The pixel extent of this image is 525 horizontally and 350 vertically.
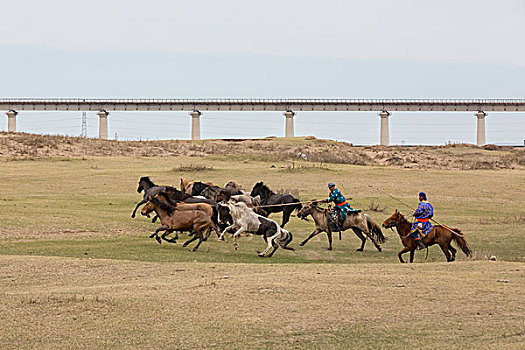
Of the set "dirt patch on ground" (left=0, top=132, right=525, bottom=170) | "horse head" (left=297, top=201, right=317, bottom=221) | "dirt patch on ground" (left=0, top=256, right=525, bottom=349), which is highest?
"dirt patch on ground" (left=0, top=132, right=525, bottom=170)

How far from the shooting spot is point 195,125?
9794 cm

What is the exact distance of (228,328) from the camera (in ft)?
31.6

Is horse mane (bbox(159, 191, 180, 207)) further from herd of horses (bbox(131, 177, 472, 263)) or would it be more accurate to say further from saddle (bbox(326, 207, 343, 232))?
saddle (bbox(326, 207, 343, 232))

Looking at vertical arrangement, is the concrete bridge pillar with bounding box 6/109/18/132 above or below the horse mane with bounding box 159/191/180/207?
above

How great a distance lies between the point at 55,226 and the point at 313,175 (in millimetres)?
23199

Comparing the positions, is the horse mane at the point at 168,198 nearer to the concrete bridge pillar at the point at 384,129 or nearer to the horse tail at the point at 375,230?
the horse tail at the point at 375,230

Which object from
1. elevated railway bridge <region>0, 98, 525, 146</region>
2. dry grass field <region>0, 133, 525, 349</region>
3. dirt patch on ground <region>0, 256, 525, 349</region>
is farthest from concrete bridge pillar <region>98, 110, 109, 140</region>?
dirt patch on ground <region>0, 256, 525, 349</region>

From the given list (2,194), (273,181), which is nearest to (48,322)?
(2,194)

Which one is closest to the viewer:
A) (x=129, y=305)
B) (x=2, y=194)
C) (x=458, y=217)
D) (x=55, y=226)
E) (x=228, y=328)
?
(x=228, y=328)

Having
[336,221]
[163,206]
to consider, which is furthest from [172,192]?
[336,221]

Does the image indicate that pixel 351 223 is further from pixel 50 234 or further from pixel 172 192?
pixel 50 234

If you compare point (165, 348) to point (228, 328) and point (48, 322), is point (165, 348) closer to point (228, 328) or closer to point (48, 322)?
point (228, 328)

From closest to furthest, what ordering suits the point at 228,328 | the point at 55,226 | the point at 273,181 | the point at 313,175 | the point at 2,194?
the point at 228,328 → the point at 55,226 → the point at 2,194 → the point at 273,181 → the point at 313,175

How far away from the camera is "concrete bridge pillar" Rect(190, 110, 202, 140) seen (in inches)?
3856
